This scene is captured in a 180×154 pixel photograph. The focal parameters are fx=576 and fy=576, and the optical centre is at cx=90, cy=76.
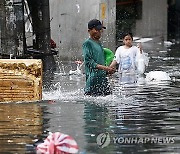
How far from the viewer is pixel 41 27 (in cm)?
2031

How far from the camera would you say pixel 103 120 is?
29.1 ft

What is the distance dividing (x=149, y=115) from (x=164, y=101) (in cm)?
157

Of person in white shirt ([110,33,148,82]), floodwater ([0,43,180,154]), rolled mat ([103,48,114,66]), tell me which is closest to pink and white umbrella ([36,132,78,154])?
floodwater ([0,43,180,154])

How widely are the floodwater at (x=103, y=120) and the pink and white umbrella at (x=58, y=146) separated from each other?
278mm

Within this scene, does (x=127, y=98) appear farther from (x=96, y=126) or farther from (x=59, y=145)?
(x=59, y=145)

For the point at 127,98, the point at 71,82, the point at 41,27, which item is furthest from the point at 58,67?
the point at 127,98

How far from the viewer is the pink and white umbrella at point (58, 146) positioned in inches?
257

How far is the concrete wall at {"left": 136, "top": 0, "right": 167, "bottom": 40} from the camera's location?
1441 inches

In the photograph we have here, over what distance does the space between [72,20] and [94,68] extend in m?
13.2

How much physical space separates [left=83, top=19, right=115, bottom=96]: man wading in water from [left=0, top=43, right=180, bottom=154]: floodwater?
37cm

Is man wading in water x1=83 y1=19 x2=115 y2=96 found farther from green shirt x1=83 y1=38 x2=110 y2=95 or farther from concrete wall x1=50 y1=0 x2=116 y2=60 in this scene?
concrete wall x1=50 y1=0 x2=116 y2=60

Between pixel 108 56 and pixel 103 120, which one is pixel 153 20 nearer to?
pixel 108 56

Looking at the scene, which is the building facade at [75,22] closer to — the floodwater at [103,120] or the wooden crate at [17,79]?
the floodwater at [103,120]

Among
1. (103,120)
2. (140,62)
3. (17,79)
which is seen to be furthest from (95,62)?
(140,62)
